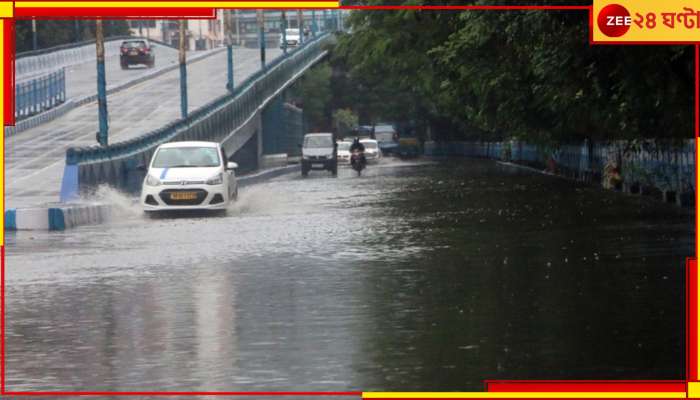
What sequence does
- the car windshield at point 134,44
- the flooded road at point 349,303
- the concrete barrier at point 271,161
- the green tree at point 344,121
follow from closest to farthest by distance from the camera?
the flooded road at point 349,303
the concrete barrier at point 271,161
the car windshield at point 134,44
the green tree at point 344,121

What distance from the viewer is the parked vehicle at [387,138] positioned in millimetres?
117875

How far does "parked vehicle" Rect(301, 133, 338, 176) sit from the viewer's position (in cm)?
7075

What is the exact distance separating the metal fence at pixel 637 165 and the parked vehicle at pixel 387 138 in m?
47.5

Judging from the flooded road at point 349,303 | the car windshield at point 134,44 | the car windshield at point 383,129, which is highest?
the flooded road at point 349,303

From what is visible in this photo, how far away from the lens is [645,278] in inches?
672

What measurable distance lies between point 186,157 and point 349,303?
20.4 metres

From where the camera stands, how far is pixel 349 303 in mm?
15352

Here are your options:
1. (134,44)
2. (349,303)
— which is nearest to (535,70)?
(349,303)

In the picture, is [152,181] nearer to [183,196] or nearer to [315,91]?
[183,196]

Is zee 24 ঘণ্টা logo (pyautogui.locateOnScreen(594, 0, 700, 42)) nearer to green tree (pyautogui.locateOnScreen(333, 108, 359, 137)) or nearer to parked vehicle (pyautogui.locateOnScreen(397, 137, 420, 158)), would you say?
parked vehicle (pyautogui.locateOnScreen(397, 137, 420, 158))

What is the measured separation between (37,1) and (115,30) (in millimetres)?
149182

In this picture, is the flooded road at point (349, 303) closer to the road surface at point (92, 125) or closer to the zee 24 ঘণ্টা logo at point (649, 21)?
the zee 24 ঘণ্টা logo at point (649, 21)

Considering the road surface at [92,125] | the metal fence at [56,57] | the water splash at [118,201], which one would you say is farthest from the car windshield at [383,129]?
the water splash at [118,201]

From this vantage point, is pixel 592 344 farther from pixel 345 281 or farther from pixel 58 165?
pixel 58 165
